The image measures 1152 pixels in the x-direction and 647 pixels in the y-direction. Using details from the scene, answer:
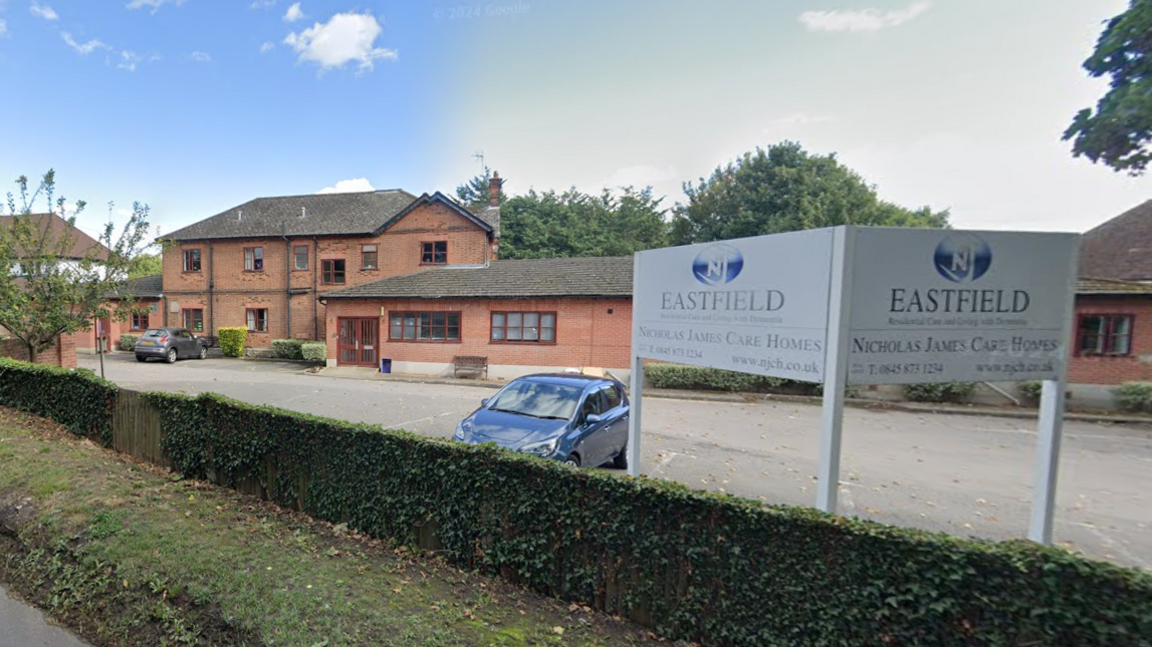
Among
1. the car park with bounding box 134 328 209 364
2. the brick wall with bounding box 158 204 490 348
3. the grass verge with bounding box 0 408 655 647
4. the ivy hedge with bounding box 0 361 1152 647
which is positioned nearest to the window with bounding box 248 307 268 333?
the brick wall with bounding box 158 204 490 348

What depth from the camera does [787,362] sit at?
3.34 m

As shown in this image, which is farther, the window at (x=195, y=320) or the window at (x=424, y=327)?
the window at (x=195, y=320)

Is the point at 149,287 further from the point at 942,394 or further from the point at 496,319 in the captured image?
the point at 942,394

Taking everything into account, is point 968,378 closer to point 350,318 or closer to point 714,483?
point 714,483

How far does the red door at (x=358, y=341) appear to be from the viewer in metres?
20.2

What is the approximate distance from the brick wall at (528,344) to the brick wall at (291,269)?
4983mm

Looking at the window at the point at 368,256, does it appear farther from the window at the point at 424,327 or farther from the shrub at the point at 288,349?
the window at the point at 424,327

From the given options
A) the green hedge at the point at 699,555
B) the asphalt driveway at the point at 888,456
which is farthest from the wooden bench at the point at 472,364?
the green hedge at the point at 699,555

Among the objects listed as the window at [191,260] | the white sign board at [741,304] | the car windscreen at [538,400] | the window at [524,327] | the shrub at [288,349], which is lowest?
the shrub at [288,349]

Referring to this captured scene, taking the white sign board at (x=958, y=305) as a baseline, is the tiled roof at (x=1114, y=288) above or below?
above

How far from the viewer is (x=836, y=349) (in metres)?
3.01

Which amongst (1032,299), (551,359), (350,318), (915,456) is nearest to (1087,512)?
(915,456)

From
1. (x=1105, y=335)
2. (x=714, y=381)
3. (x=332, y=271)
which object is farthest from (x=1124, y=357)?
(x=332, y=271)

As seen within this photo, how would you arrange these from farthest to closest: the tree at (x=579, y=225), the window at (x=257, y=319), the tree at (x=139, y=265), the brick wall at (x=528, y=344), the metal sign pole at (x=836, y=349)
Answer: the tree at (x=579, y=225) → the window at (x=257, y=319) → the brick wall at (x=528, y=344) → the tree at (x=139, y=265) → the metal sign pole at (x=836, y=349)
